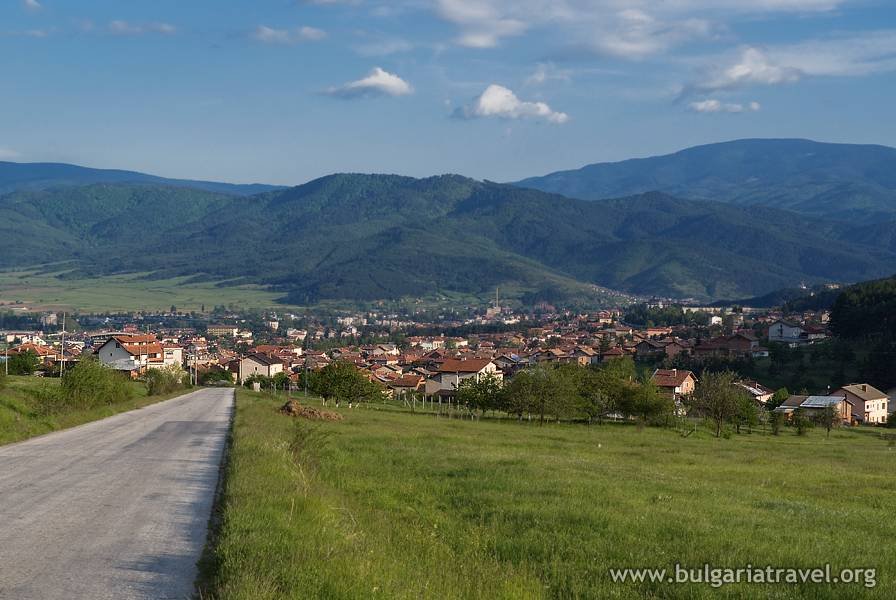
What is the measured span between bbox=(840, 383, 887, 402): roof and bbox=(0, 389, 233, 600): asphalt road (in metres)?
73.2

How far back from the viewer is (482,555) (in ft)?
42.6

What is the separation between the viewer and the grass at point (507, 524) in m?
11.0

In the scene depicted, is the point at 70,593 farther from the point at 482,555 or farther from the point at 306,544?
the point at 482,555

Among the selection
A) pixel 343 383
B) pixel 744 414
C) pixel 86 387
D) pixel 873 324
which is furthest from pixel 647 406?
pixel 873 324

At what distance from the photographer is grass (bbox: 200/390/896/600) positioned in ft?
36.0

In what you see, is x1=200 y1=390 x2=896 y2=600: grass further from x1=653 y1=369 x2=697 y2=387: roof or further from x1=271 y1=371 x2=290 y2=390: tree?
x1=271 y1=371 x2=290 y2=390: tree

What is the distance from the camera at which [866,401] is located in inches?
3388

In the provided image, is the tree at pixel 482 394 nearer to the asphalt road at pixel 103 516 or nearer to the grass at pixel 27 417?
the grass at pixel 27 417

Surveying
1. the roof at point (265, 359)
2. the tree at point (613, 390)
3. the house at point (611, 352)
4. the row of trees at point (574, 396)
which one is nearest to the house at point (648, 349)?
the house at point (611, 352)

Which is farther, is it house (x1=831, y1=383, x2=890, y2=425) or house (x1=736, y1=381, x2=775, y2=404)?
house (x1=736, y1=381, x2=775, y2=404)

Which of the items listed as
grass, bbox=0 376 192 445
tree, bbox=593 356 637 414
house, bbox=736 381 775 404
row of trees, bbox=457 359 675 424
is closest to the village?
house, bbox=736 381 775 404

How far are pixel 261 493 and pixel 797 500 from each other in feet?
38.4

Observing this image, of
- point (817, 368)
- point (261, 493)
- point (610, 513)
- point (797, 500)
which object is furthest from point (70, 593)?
point (817, 368)

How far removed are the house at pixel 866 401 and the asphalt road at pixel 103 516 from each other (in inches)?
2872
